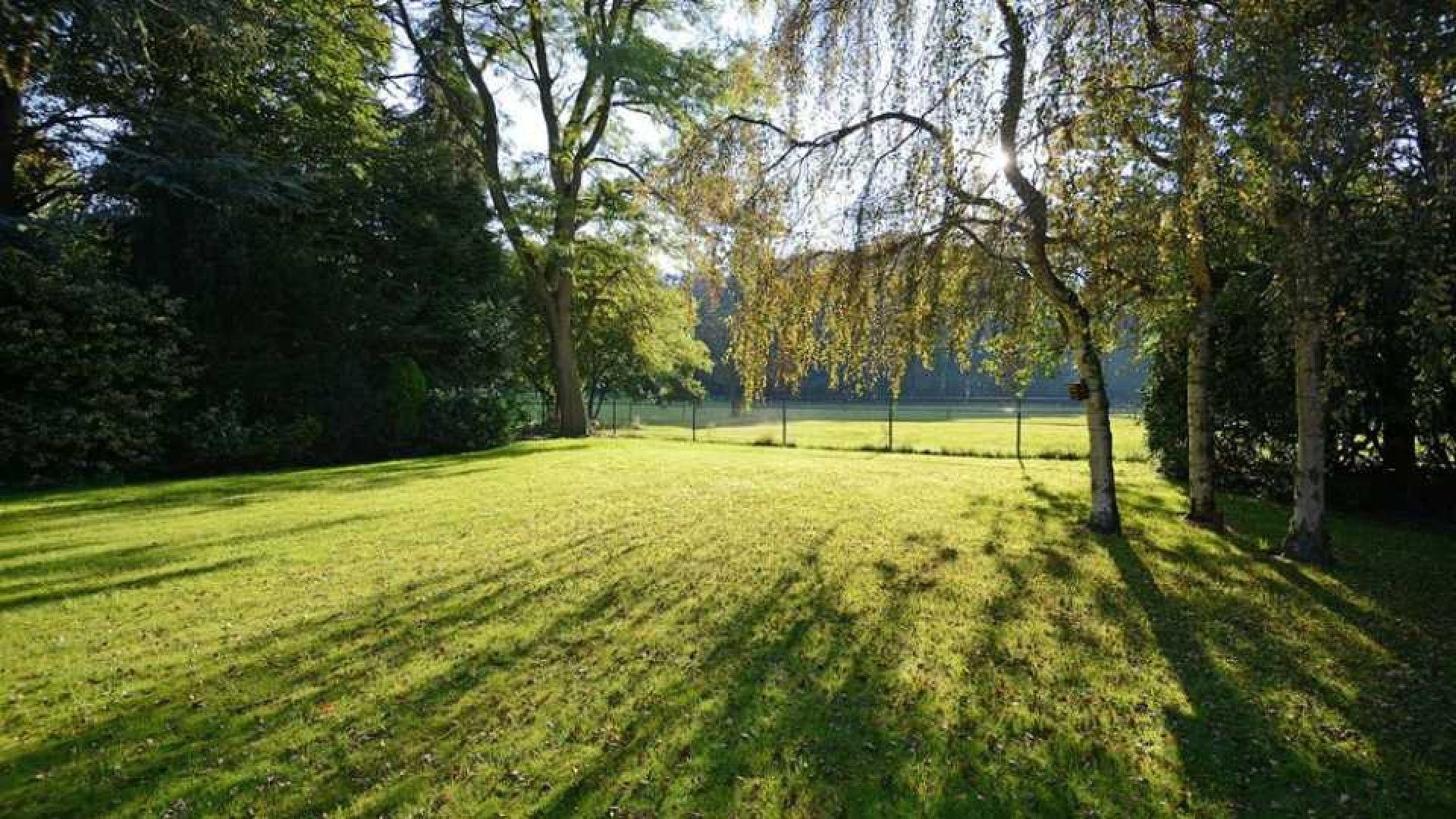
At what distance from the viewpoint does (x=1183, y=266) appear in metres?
6.34

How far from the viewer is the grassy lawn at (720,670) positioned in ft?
8.90

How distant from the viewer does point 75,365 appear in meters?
10.3

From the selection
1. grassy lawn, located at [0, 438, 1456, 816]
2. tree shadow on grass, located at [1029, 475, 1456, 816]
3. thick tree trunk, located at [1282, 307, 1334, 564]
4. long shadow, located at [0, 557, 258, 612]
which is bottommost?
tree shadow on grass, located at [1029, 475, 1456, 816]

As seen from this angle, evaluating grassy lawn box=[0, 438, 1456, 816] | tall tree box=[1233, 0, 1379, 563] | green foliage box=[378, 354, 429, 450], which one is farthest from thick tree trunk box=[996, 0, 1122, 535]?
green foliage box=[378, 354, 429, 450]

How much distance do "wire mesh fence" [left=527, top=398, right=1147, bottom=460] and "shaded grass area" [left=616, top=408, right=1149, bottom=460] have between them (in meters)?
0.04

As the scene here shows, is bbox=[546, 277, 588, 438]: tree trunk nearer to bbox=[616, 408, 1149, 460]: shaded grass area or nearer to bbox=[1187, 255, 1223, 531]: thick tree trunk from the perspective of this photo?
bbox=[616, 408, 1149, 460]: shaded grass area

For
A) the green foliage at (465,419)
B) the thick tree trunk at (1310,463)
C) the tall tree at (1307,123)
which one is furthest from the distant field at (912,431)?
the tall tree at (1307,123)

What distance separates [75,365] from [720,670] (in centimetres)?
1246

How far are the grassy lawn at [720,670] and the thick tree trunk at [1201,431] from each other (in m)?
0.40

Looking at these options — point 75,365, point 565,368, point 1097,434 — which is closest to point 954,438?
point 565,368

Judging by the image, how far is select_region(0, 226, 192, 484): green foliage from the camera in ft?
32.6

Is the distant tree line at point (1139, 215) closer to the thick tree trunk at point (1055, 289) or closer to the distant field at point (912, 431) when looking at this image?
the thick tree trunk at point (1055, 289)

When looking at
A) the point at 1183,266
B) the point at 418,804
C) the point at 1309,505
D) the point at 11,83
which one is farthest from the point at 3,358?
the point at 1309,505

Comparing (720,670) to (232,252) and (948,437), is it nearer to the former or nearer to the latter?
(232,252)
